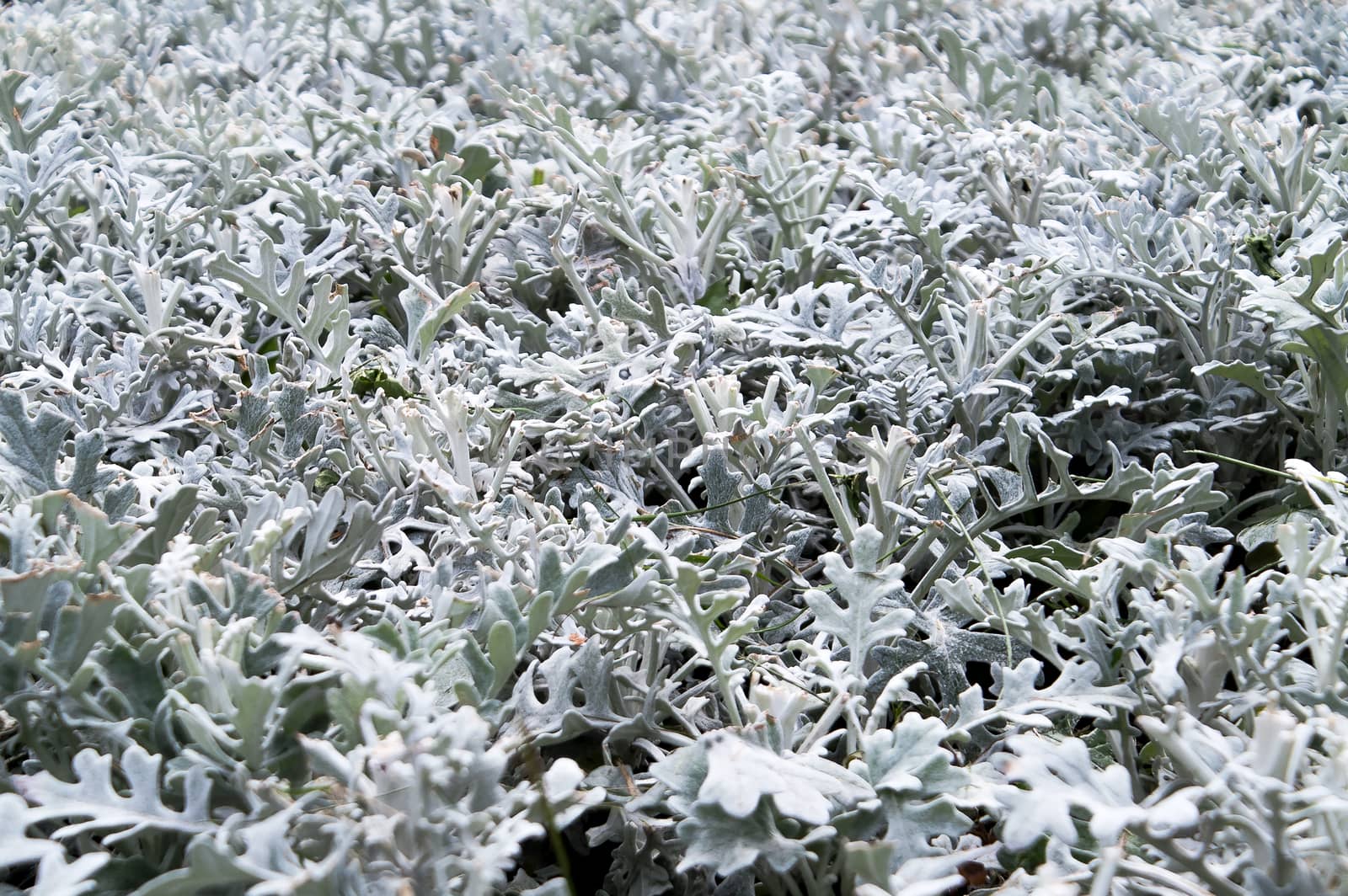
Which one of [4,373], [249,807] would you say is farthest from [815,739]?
[4,373]

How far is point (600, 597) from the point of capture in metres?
1.14

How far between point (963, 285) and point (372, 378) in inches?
36.6

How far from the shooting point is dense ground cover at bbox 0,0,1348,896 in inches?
38.2

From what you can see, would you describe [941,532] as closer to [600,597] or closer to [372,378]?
[600,597]

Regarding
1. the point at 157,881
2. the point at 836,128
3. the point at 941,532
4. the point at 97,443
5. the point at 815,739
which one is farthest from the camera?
the point at 836,128

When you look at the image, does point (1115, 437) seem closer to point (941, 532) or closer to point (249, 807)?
point (941, 532)

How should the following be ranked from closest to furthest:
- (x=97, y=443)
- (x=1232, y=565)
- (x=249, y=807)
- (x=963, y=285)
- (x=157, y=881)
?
(x=157, y=881) < (x=249, y=807) < (x=97, y=443) < (x=1232, y=565) < (x=963, y=285)

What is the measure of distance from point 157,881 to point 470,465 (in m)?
0.72

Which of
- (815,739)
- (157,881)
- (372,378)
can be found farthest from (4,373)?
(815,739)

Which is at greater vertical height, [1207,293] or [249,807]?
[1207,293]

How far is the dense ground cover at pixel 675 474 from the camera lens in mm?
970

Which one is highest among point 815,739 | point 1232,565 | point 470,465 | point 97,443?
point 97,443

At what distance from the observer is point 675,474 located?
176cm

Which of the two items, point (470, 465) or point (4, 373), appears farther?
point (4, 373)
